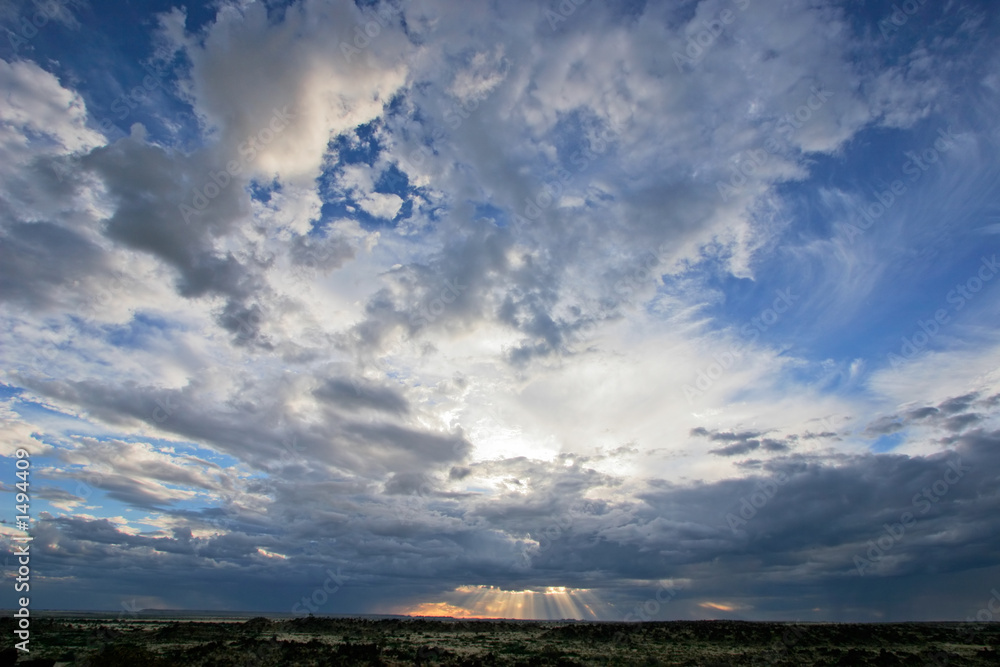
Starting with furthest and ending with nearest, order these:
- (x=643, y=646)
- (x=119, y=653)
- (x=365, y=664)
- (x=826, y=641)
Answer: (x=826, y=641)
(x=643, y=646)
(x=365, y=664)
(x=119, y=653)

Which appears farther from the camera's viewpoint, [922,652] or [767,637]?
[767,637]

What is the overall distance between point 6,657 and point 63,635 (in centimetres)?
5317

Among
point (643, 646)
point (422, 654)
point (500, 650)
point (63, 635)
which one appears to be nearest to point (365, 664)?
point (422, 654)

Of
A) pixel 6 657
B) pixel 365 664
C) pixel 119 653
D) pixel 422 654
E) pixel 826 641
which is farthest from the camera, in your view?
pixel 826 641

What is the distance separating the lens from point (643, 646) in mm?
61469

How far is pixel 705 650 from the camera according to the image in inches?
2260

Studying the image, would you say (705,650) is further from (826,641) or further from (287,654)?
(287,654)

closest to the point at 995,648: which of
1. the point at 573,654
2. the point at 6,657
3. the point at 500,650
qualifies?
the point at 573,654

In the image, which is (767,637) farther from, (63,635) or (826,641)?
(63,635)

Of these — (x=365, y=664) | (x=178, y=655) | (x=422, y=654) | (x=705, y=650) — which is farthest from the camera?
(x=705, y=650)

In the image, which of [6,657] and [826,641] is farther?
[826,641]

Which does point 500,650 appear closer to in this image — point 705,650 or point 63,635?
point 705,650

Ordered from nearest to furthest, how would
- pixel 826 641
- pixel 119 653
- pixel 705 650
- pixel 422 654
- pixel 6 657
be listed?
1. pixel 6 657
2. pixel 119 653
3. pixel 422 654
4. pixel 705 650
5. pixel 826 641

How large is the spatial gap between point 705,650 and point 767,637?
64.6 ft
